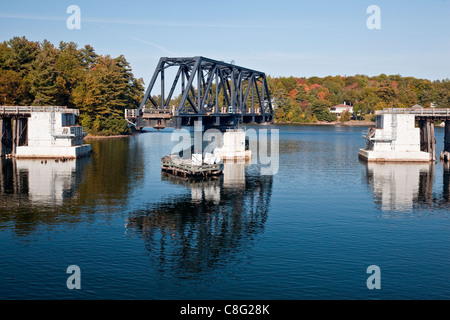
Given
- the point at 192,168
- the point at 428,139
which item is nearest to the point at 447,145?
the point at 428,139

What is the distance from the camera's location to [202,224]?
49844mm

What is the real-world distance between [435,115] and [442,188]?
32.2m

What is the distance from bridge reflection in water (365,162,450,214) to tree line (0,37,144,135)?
92.7 meters

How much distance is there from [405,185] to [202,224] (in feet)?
120

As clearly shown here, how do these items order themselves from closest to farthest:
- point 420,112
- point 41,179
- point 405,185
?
point 405,185 → point 41,179 → point 420,112

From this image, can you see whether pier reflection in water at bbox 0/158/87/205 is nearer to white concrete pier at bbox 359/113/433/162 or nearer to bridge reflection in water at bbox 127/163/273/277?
bridge reflection in water at bbox 127/163/273/277

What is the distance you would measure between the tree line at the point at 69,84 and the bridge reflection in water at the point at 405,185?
304 feet

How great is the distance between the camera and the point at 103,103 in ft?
545

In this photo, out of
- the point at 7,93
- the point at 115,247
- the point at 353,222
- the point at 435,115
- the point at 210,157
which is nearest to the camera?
the point at 115,247

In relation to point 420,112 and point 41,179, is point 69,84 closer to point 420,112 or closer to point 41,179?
point 41,179

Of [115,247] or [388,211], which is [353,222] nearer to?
[388,211]

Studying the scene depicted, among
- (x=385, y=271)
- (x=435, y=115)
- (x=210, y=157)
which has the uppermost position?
(x=435, y=115)

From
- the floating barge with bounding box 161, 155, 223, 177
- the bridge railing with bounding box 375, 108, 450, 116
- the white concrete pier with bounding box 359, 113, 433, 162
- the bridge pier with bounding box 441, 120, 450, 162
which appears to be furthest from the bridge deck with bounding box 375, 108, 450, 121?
the floating barge with bounding box 161, 155, 223, 177

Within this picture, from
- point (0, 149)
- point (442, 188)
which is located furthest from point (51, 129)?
point (442, 188)
